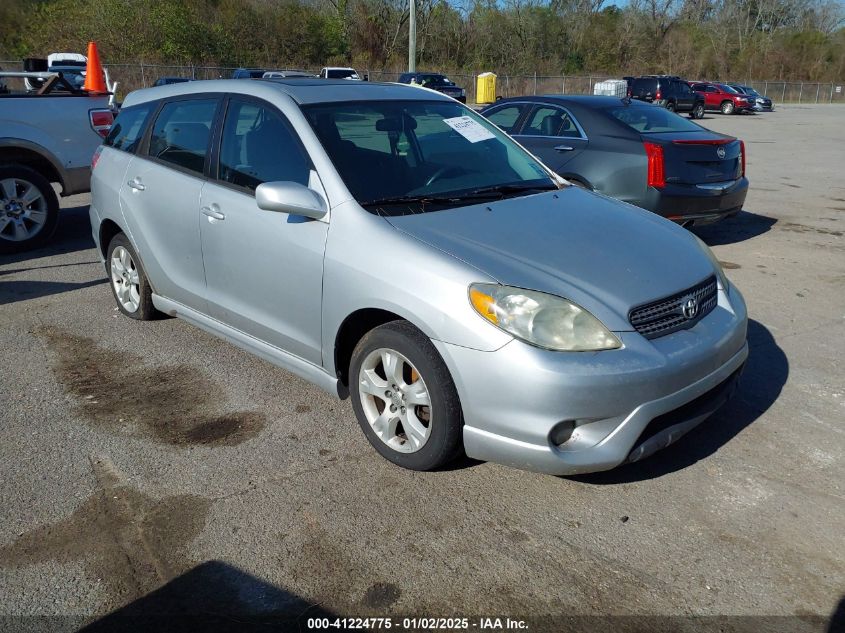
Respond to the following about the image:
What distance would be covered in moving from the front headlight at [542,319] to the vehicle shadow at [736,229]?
581cm

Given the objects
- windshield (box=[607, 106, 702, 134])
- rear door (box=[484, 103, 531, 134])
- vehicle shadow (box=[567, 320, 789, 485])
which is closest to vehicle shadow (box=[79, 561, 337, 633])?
vehicle shadow (box=[567, 320, 789, 485])

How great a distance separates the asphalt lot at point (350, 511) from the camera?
272 centimetres

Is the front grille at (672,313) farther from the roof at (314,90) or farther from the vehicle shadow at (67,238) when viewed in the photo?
the vehicle shadow at (67,238)

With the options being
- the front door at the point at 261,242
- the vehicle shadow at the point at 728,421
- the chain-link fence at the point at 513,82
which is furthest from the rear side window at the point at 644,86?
the front door at the point at 261,242

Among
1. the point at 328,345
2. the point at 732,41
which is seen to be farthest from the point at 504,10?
the point at 328,345

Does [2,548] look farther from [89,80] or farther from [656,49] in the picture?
[656,49]

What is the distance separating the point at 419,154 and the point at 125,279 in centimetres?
260

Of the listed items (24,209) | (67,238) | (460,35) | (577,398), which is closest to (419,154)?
(577,398)

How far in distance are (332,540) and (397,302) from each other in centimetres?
103

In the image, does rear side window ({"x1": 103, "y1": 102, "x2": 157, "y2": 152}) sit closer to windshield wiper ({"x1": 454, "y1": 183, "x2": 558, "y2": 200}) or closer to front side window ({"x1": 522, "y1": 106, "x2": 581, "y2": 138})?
windshield wiper ({"x1": 454, "y1": 183, "x2": 558, "y2": 200})

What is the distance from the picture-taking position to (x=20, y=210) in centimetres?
760

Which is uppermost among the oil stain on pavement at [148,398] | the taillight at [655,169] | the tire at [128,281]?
the taillight at [655,169]

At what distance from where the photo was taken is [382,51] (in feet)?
188

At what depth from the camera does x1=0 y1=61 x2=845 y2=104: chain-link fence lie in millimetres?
36406
